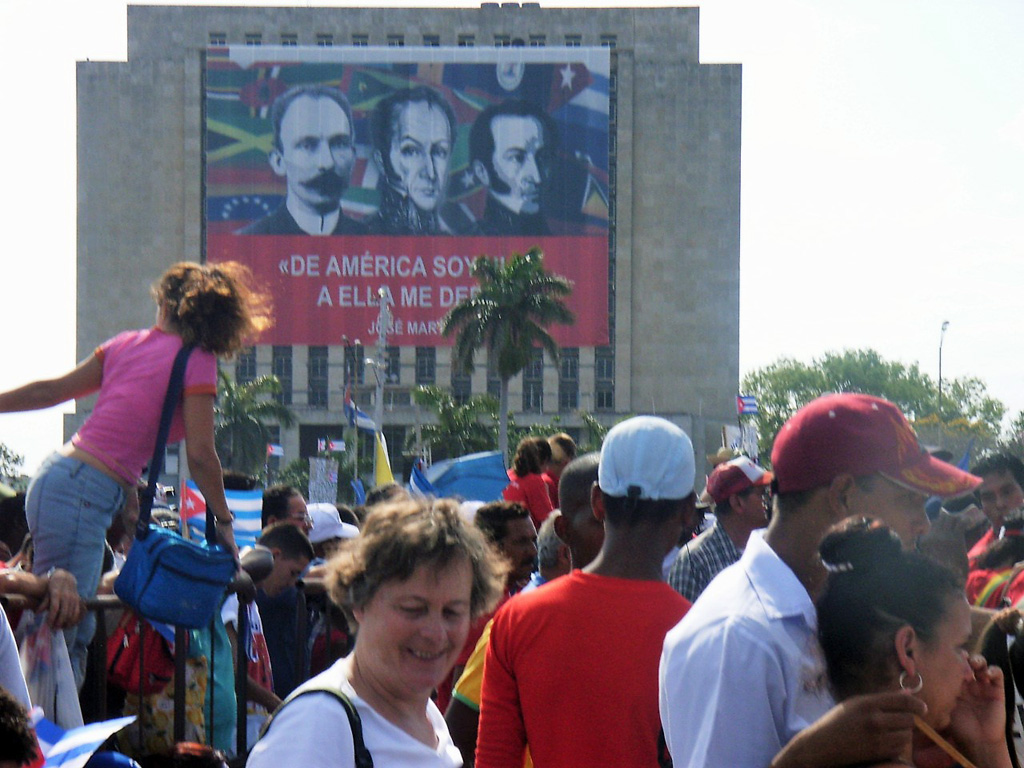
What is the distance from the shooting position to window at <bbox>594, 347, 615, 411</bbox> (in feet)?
231

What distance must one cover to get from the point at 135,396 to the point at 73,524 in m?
0.50

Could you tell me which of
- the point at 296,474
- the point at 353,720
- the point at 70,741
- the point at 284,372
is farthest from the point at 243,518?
the point at 284,372

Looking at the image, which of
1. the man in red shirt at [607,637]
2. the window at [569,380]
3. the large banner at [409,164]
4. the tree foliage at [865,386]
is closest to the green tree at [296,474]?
the large banner at [409,164]

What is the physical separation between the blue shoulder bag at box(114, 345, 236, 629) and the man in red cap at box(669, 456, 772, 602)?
1.82m

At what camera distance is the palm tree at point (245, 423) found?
5962cm

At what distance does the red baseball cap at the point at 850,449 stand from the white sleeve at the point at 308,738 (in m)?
0.96

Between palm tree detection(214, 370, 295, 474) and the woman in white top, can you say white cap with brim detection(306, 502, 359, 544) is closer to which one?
the woman in white top

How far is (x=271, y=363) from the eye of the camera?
230 ft

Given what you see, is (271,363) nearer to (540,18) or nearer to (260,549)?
(540,18)

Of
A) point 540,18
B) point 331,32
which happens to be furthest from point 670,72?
point 331,32

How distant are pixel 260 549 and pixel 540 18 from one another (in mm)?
69490

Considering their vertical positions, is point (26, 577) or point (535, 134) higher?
point (535, 134)

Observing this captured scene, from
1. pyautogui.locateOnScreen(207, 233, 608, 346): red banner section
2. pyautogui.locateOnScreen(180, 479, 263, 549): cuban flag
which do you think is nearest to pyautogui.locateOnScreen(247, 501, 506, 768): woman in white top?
pyautogui.locateOnScreen(180, 479, 263, 549): cuban flag

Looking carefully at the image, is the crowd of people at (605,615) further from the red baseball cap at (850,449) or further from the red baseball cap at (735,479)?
the red baseball cap at (735,479)
